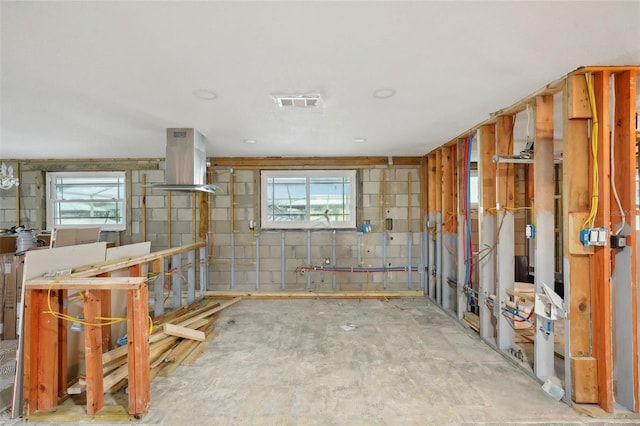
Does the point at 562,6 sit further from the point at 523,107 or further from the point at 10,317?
the point at 10,317

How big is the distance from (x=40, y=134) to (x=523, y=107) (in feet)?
17.6

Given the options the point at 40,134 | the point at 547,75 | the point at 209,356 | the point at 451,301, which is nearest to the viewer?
the point at 547,75

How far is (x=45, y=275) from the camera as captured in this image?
202 centimetres

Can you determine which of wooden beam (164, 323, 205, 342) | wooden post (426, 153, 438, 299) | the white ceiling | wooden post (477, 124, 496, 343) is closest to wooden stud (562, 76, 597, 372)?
the white ceiling

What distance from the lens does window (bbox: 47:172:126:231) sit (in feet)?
15.6

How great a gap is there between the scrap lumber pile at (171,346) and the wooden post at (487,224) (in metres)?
3.08

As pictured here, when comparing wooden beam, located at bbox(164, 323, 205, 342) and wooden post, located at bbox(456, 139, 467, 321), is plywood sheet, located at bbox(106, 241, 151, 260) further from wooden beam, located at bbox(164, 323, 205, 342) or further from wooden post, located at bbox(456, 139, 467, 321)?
wooden post, located at bbox(456, 139, 467, 321)

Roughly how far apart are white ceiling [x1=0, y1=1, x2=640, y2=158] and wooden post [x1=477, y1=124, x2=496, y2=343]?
292mm

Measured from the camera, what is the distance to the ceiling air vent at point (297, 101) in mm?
2227

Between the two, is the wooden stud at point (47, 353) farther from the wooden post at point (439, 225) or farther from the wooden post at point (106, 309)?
the wooden post at point (439, 225)

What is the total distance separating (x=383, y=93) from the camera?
7.27ft

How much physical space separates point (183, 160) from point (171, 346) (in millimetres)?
2058

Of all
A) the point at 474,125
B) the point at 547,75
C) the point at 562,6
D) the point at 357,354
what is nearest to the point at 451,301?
the point at 357,354

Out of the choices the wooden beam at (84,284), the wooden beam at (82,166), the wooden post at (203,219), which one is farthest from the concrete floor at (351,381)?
the wooden beam at (82,166)
